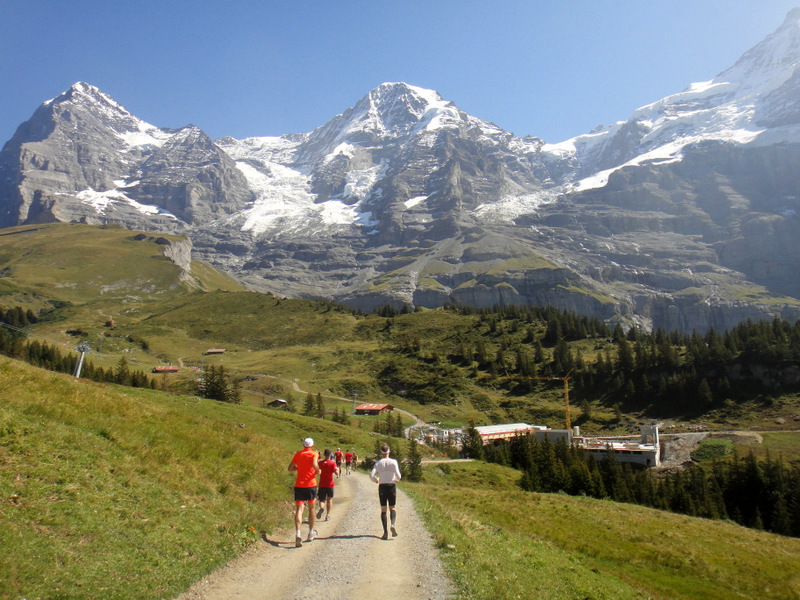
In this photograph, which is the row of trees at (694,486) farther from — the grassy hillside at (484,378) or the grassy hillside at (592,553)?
the grassy hillside at (484,378)

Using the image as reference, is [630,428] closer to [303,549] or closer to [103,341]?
[303,549]

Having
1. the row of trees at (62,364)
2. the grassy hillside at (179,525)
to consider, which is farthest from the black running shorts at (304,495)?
the row of trees at (62,364)

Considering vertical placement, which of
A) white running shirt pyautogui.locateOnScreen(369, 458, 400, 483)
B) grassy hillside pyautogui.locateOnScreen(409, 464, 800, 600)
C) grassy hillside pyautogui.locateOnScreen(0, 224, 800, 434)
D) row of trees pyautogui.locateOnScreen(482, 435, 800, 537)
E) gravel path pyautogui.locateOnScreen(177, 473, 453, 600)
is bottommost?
A: row of trees pyautogui.locateOnScreen(482, 435, 800, 537)

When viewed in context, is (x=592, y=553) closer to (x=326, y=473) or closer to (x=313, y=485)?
(x=326, y=473)

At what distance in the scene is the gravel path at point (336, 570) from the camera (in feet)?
39.7

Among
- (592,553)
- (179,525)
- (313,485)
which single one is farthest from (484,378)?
(179,525)

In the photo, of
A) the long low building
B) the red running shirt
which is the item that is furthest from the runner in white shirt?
the long low building

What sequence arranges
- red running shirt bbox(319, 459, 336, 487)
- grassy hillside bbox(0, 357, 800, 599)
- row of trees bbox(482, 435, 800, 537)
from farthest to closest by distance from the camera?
1. row of trees bbox(482, 435, 800, 537)
2. red running shirt bbox(319, 459, 336, 487)
3. grassy hillside bbox(0, 357, 800, 599)

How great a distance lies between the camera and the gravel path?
12.1 m

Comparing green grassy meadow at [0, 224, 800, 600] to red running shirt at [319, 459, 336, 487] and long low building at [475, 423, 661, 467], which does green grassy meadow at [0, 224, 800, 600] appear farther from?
long low building at [475, 423, 661, 467]

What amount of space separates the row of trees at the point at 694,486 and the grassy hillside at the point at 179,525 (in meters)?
34.1

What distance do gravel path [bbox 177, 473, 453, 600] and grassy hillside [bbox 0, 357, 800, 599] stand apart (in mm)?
595

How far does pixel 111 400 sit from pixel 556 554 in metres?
21.2

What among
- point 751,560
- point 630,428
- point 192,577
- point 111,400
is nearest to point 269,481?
point 111,400
